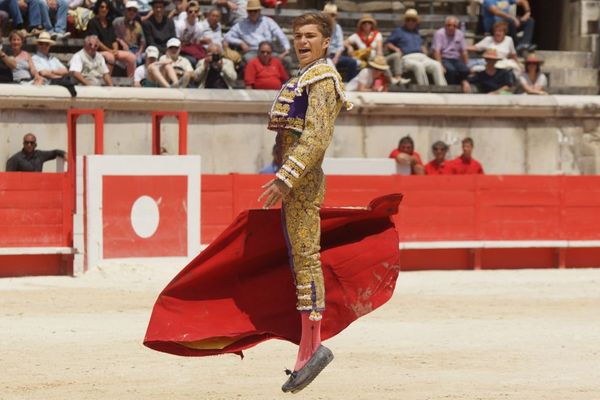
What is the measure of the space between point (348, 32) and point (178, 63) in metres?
3.03

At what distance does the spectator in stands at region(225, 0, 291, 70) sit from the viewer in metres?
14.7

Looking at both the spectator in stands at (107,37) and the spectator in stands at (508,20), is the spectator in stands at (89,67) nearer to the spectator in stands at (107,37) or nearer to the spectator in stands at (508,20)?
the spectator in stands at (107,37)

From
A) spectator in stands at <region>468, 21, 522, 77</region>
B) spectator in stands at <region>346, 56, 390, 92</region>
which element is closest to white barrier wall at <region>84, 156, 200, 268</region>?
spectator in stands at <region>346, 56, 390, 92</region>

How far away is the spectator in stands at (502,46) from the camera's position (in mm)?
15992

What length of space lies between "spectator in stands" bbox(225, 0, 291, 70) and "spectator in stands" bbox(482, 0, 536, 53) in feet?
9.50

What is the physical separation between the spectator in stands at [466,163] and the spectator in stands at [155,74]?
283 cm

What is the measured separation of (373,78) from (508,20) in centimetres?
231

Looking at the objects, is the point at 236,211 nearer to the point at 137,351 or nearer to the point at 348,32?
the point at 348,32

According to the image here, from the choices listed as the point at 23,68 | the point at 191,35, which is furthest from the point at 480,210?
the point at 23,68

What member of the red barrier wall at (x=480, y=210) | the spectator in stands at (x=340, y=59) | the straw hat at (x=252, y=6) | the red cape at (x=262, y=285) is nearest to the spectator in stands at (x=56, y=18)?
the straw hat at (x=252, y=6)

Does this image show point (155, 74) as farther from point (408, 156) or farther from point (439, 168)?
point (439, 168)

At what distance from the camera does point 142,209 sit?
12.6 metres

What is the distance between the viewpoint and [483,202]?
1405cm

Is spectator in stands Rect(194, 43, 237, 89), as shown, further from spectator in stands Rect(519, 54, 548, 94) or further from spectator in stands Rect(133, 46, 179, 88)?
spectator in stands Rect(519, 54, 548, 94)
